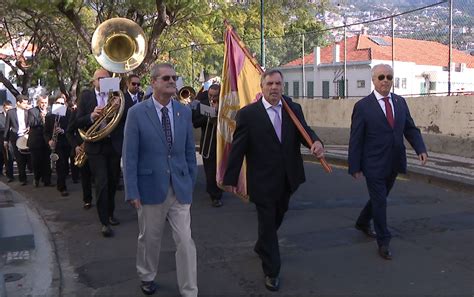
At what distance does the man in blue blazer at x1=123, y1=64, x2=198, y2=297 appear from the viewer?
14.6ft

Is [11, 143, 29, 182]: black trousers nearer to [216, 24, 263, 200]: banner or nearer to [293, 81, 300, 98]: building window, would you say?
[216, 24, 263, 200]: banner

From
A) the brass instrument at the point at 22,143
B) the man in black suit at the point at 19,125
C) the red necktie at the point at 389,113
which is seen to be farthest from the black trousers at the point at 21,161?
the red necktie at the point at 389,113

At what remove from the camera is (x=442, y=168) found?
1055cm

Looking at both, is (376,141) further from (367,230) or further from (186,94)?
(186,94)

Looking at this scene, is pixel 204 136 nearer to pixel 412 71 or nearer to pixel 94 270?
pixel 94 270

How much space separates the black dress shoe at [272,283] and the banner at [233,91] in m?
2.29

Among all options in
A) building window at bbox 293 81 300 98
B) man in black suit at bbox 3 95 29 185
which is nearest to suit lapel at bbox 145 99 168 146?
man in black suit at bbox 3 95 29 185

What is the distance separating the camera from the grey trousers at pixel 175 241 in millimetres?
4449

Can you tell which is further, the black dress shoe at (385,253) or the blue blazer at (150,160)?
the black dress shoe at (385,253)

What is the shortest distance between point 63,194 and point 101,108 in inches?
127

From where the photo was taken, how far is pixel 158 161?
4.54m

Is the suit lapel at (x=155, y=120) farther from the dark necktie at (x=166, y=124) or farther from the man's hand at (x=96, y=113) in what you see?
the man's hand at (x=96, y=113)

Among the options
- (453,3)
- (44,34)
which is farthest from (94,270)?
(44,34)

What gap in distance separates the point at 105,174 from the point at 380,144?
3140 millimetres
